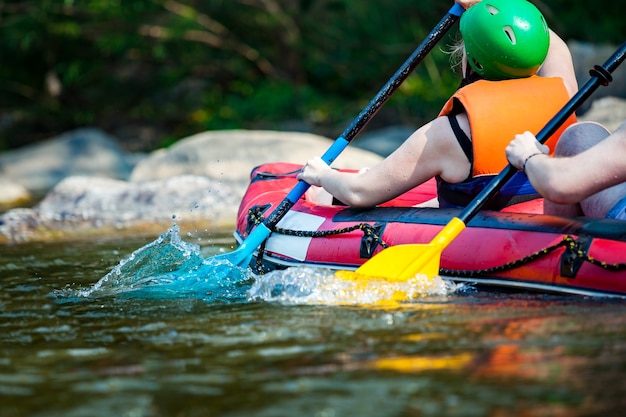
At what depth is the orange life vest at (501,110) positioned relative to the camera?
369cm

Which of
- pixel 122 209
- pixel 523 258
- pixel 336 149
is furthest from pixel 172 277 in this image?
pixel 122 209

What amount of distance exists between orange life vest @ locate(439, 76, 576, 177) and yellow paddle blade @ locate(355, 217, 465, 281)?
0.30m

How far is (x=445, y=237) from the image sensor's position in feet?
11.8

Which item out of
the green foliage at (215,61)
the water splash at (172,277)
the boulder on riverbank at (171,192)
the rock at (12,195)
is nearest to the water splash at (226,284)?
the water splash at (172,277)

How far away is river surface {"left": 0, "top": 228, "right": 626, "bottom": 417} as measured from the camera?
7.75 feet

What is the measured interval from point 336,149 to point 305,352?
2.05 meters

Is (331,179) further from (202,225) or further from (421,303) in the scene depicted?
(202,225)

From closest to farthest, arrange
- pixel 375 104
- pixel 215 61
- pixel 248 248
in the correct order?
pixel 248 248, pixel 375 104, pixel 215 61

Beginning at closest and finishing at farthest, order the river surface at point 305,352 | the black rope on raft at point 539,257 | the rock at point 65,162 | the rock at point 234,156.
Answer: the river surface at point 305,352
the black rope on raft at point 539,257
the rock at point 234,156
the rock at point 65,162

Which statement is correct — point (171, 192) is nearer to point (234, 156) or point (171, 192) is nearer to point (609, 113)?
point (234, 156)

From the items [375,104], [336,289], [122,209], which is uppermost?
[375,104]

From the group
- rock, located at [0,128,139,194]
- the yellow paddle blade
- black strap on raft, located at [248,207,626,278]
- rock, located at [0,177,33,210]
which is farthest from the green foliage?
the yellow paddle blade

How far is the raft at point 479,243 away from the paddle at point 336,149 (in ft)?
0.14

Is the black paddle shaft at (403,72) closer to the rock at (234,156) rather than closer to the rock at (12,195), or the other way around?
the rock at (234,156)
